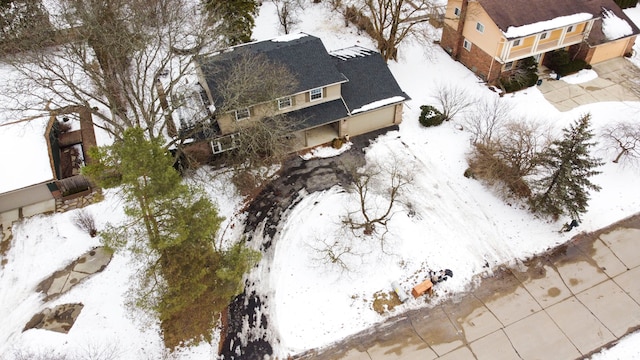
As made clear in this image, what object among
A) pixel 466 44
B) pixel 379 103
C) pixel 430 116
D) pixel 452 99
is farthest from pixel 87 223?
pixel 466 44

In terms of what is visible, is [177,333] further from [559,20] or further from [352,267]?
[559,20]

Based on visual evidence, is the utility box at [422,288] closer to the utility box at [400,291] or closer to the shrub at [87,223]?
the utility box at [400,291]

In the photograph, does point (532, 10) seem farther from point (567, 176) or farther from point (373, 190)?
point (373, 190)

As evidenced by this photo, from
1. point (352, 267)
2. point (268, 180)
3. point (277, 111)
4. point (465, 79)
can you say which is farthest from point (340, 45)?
point (352, 267)

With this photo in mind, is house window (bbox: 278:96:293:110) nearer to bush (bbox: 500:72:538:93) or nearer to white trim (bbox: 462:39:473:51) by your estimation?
white trim (bbox: 462:39:473:51)

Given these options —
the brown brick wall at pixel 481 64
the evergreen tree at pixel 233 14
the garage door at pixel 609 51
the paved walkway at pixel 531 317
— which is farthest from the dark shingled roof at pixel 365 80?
the garage door at pixel 609 51
